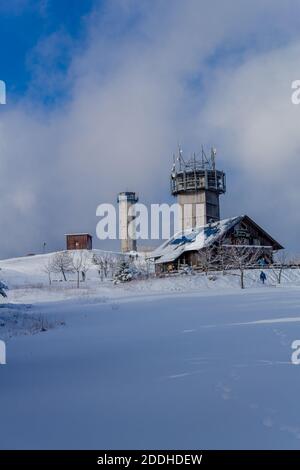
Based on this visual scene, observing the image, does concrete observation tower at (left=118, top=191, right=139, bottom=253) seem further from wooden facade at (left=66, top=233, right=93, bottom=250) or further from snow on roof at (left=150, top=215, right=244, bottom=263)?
snow on roof at (left=150, top=215, right=244, bottom=263)

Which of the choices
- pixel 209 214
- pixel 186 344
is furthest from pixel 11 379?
pixel 209 214

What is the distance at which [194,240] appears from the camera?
5091 cm

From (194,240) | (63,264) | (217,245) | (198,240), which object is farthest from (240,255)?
(63,264)

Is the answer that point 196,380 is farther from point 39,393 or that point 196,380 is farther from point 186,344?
point 186,344

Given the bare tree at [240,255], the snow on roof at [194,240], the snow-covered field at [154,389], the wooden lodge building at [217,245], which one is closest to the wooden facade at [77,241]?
the snow on roof at [194,240]

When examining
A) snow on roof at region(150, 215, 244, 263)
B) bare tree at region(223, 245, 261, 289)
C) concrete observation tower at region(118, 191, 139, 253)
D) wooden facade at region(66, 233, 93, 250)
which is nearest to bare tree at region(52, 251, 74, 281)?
wooden facade at region(66, 233, 93, 250)

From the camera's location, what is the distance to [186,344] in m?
9.77

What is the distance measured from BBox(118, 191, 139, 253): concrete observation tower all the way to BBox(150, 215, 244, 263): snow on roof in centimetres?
3801

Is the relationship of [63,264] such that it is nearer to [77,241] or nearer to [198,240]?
[77,241]

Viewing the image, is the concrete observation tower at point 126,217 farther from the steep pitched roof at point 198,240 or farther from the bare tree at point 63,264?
the steep pitched roof at point 198,240

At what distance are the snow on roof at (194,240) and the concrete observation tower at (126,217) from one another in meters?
38.0

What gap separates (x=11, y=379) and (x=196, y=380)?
9.80 feet

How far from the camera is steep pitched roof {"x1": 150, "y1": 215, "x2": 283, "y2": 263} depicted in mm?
48328

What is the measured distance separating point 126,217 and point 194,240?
45.7m
